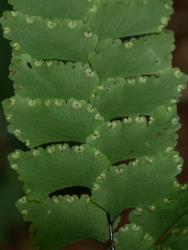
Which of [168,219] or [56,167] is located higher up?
[56,167]

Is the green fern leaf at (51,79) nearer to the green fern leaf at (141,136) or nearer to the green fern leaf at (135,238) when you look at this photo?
the green fern leaf at (141,136)

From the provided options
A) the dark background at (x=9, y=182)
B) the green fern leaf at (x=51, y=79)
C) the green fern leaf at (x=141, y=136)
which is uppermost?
the green fern leaf at (x=51, y=79)

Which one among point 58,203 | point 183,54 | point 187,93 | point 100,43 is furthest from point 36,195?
point 183,54

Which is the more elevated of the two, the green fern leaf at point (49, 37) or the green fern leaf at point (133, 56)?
the green fern leaf at point (49, 37)

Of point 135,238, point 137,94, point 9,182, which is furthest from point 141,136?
point 9,182

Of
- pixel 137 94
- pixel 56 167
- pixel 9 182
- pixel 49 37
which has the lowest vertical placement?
pixel 9 182

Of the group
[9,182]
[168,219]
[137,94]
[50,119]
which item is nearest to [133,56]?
[137,94]

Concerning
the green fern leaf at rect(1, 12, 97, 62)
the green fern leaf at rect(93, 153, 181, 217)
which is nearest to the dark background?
the green fern leaf at rect(1, 12, 97, 62)

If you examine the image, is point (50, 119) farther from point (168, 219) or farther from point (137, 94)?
point (168, 219)

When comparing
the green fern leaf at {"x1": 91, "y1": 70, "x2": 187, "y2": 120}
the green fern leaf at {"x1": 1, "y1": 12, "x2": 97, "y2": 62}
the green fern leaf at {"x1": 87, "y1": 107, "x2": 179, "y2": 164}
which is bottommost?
the green fern leaf at {"x1": 87, "y1": 107, "x2": 179, "y2": 164}

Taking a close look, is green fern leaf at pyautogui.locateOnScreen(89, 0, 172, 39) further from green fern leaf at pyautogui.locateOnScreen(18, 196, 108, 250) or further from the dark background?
the dark background

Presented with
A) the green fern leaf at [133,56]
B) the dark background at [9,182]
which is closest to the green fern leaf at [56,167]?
the green fern leaf at [133,56]

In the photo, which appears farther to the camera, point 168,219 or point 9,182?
point 9,182
